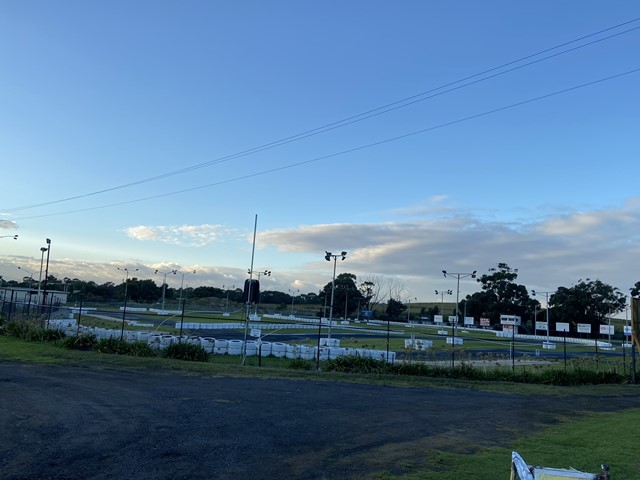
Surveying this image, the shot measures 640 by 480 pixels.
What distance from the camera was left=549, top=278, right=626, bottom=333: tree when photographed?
11262cm

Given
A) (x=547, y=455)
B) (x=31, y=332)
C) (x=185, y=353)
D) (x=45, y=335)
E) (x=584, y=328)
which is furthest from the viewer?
(x=584, y=328)

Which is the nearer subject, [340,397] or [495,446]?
[495,446]

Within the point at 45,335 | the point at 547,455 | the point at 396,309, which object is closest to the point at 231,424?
the point at 547,455

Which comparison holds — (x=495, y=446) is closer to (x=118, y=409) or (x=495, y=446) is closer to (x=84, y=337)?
(x=118, y=409)

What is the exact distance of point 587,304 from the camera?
11269 centimetres

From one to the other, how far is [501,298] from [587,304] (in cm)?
2088

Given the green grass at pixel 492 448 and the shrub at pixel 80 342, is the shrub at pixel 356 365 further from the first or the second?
the shrub at pixel 80 342

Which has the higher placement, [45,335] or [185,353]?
[45,335]

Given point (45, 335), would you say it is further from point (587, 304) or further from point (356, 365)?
point (587, 304)

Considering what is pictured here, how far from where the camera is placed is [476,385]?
19203 millimetres

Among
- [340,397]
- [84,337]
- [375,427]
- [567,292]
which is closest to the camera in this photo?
[375,427]

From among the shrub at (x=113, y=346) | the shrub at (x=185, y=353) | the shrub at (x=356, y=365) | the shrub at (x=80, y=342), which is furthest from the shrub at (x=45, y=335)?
the shrub at (x=356, y=365)

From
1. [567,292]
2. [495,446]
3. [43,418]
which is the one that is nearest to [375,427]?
[495,446]

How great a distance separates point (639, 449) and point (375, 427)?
4.63m
